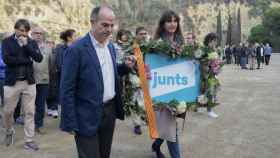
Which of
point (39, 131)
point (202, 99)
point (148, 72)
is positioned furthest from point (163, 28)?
point (39, 131)

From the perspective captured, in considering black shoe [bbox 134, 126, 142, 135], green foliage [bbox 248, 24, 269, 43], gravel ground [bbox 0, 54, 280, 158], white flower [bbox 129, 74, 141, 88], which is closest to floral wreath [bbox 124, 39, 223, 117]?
white flower [bbox 129, 74, 141, 88]

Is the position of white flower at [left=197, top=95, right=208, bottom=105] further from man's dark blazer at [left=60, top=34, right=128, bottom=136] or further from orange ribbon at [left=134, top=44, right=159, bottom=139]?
man's dark blazer at [left=60, top=34, right=128, bottom=136]

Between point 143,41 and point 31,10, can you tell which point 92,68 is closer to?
point 143,41

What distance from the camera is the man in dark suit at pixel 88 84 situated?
370cm

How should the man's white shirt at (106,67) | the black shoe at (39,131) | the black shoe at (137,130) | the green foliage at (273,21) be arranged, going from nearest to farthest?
the man's white shirt at (106,67) → the black shoe at (137,130) → the black shoe at (39,131) → the green foliage at (273,21)

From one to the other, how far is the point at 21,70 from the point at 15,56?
23cm

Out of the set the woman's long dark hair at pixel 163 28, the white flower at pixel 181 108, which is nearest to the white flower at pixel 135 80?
the white flower at pixel 181 108

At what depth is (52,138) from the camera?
297 inches

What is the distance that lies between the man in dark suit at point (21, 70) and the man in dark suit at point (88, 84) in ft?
9.76

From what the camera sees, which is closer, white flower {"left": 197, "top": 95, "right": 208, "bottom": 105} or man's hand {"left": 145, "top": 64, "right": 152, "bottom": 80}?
man's hand {"left": 145, "top": 64, "right": 152, "bottom": 80}

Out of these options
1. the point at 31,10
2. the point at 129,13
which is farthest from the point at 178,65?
the point at 129,13

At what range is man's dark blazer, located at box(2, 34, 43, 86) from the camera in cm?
654

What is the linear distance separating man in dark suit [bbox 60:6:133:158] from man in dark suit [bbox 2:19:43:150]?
2.97m

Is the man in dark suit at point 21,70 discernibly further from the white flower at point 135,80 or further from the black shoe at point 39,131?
the white flower at point 135,80
